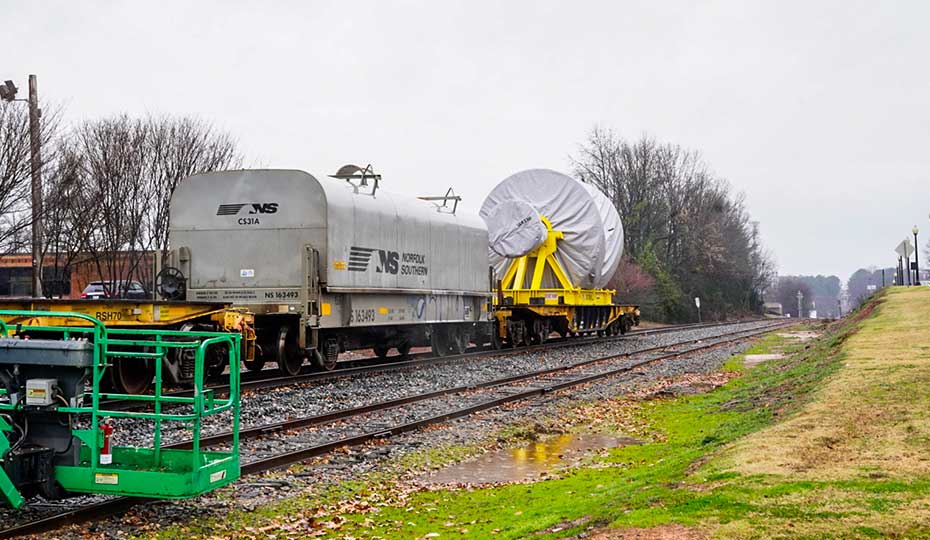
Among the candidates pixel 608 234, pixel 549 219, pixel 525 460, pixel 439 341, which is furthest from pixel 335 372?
pixel 608 234

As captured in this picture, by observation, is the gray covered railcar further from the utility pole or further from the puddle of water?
the puddle of water

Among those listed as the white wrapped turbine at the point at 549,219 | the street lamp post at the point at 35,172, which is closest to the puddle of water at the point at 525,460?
the street lamp post at the point at 35,172

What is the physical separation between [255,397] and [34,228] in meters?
11.8

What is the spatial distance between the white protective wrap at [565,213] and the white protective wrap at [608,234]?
784 mm

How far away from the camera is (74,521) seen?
7059 millimetres

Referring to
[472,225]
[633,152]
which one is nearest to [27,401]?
[472,225]

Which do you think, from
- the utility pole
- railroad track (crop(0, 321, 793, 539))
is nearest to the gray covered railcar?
railroad track (crop(0, 321, 793, 539))

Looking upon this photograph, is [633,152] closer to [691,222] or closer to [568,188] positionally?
[691,222]

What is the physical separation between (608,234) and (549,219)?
2.81 metres

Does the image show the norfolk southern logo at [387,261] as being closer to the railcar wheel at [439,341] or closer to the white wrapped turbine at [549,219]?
the railcar wheel at [439,341]

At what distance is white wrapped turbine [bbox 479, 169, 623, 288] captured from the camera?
30719mm

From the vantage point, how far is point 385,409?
14.2 meters

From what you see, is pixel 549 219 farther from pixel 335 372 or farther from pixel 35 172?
pixel 35 172

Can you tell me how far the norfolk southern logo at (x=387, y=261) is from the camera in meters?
19.4
